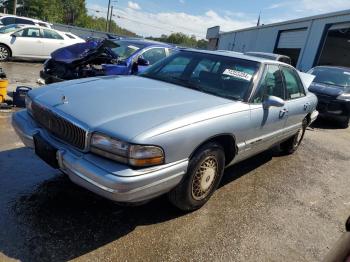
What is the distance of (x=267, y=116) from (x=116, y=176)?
2258 millimetres

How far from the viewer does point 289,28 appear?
2309cm

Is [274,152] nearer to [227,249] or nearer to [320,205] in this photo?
[320,205]

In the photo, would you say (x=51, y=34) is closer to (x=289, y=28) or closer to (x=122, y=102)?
(x=122, y=102)

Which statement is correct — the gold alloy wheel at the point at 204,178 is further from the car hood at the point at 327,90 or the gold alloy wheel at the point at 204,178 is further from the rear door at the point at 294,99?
the car hood at the point at 327,90

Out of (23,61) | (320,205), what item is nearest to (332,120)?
(320,205)

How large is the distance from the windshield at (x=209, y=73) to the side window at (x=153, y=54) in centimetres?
352

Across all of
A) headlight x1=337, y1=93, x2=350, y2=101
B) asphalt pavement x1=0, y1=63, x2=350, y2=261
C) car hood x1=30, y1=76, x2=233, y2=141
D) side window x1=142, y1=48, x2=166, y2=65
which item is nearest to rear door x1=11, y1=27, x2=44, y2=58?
side window x1=142, y1=48, x2=166, y2=65

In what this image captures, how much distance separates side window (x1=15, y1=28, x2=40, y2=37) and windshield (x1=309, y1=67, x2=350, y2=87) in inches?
416

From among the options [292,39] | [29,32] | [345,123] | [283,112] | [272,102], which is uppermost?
[292,39]

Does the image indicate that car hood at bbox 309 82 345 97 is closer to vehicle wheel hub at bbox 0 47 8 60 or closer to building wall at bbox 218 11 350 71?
building wall at bbox 218 11 350 71

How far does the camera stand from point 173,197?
128 inches

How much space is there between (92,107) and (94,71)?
4668 mm

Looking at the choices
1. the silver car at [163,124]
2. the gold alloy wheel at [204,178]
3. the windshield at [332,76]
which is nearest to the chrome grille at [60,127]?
the silver car at [163,124]

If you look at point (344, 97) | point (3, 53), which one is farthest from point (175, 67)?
point (3, 53)
